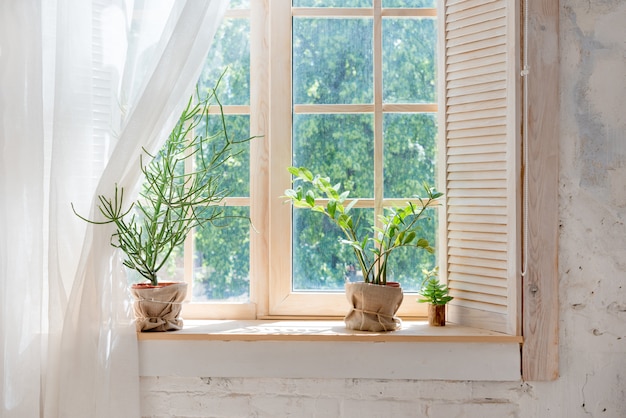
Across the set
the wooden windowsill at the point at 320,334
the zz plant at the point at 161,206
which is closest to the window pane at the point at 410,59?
the zz plant at the point at 161,206

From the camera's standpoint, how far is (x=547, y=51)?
6.46 feet

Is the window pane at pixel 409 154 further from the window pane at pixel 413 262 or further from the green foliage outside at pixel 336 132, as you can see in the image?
the window pane at pixel 413 262

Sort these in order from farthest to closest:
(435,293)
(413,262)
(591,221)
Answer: (413,262) < (435,293) < (591,221)

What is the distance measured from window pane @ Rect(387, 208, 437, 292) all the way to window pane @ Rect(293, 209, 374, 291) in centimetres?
12

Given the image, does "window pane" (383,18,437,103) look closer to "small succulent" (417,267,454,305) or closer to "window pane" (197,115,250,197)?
"window pane" (197,115,250,197)

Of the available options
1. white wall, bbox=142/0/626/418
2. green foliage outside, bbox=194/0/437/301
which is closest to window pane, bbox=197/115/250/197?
green foliage outside, bbox=194/0/437/301

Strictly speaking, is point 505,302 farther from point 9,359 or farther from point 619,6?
point 9,359

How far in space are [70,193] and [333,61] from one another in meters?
0.95

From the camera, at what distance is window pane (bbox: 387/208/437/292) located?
2250 mm

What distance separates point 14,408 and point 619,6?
6.93ft

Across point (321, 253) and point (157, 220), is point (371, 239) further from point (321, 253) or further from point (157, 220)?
point (157, 220)

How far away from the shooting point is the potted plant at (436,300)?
2.12 metres

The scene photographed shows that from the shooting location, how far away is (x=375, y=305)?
2035 mm

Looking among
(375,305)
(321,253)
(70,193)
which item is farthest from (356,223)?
(70,193)
